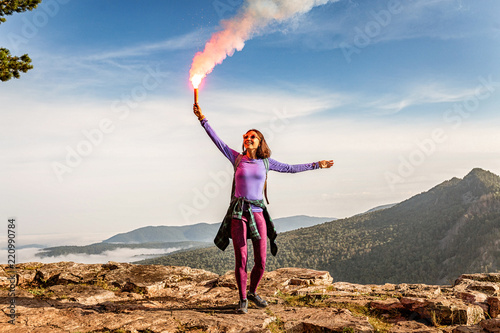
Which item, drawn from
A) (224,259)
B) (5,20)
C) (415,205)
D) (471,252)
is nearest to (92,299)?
(5,20)

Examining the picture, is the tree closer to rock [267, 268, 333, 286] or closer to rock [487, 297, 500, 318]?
rock [267, 268, 333, 286]

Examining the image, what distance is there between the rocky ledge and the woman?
965 mm

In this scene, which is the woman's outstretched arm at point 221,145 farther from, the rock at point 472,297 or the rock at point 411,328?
the rock at point 472,297

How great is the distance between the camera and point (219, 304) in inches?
340

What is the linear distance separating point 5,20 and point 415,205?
435 feet

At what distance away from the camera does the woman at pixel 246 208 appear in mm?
7234

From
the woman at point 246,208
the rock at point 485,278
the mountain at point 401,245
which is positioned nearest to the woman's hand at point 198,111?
the woman at point 246,208

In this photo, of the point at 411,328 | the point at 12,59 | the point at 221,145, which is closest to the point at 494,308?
the point at 411,328

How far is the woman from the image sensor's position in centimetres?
723

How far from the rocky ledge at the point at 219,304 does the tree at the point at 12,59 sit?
6.29 metres

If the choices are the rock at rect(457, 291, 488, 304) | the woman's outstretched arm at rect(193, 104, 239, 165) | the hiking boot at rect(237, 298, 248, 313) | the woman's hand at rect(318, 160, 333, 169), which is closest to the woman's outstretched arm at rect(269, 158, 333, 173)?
the woman's hand at rect(318, 160, 333, 169)

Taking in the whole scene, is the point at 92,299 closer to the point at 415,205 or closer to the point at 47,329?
the point at 47,329

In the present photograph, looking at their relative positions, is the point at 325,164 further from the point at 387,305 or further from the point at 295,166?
the point at 387,305

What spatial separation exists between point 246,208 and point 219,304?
8.96 feet
